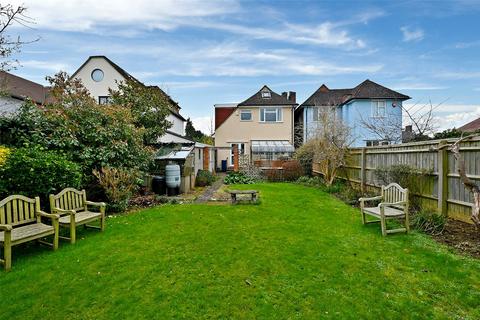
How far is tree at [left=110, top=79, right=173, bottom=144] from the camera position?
14.8m

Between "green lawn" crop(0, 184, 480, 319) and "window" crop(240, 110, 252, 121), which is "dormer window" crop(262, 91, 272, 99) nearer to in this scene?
"window" crop(240, 110, 252, 121)

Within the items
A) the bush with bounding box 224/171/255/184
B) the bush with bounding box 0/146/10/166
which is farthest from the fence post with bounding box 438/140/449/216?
the bush with bounding box 224/171/255/184

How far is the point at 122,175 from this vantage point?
9.48m

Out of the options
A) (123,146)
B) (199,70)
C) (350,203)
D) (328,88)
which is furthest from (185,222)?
(328,88)

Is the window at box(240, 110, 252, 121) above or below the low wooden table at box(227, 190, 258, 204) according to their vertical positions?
above

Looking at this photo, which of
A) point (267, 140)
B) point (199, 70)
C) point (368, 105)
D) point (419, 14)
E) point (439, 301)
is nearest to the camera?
point (439, 301)

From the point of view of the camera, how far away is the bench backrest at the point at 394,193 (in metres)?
6.71

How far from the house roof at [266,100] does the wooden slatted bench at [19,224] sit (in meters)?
23.1

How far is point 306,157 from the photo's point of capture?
18.8m

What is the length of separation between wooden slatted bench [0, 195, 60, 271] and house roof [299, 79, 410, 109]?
21.7 metres

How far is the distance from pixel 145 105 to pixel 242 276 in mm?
12983

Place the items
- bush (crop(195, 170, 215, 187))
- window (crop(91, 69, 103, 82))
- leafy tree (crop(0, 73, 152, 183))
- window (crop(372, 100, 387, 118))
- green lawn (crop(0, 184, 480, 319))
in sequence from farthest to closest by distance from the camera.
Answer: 1. window (crop(91, 69, 103, 82))
2. window (crop(372, 100, 387, 118))
3. bush (crop(195, 170, 215, 187))
4. leafy tree (crop(0, 73, 152, 183))
5. green lawn (crop(0, 184, 480, 319))

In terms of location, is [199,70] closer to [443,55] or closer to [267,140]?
[267,140]

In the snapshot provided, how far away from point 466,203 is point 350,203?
13.6 feet
